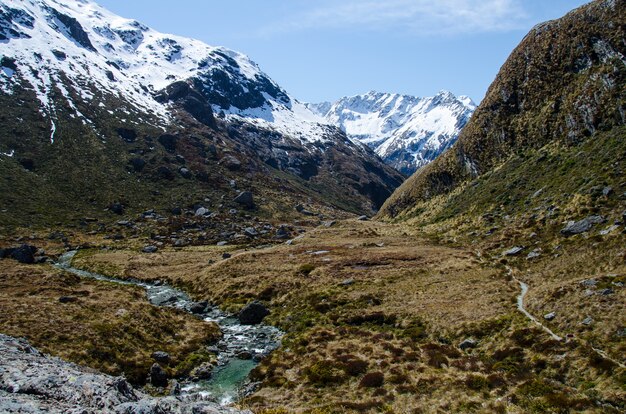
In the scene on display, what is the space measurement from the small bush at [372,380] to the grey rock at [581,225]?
119 ft

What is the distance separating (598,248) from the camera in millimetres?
46656

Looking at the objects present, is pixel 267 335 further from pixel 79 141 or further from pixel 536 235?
pixel 79 141

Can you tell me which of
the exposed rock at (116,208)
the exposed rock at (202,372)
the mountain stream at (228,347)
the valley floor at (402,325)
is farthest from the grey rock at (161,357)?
the exposed rock at (116,208)

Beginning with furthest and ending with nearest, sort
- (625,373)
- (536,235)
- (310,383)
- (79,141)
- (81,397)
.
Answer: (79,141) < (536,235) < (310,383) < (625,373) < (81,397)

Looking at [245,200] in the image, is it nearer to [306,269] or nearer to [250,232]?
[250,232]

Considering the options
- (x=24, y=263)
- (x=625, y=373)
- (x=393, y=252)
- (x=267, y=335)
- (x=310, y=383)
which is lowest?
(x=625, y=373)

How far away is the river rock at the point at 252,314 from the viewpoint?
50.2 meters

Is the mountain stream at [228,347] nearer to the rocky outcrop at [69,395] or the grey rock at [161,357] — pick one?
the grey rock at [161,357]

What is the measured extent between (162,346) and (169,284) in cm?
3367

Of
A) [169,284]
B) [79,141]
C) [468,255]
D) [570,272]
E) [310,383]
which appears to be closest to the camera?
[310,383]

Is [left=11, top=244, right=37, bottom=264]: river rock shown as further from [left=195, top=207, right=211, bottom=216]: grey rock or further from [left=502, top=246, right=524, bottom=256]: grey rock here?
[left=502, top=246, right=524, bottom=256]: grey rock

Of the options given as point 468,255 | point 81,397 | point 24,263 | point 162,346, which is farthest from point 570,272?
point 24,263

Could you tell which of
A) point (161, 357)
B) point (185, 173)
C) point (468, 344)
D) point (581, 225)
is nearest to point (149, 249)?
point (161, 357)

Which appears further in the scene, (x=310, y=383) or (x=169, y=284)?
(x=169, y=284)
